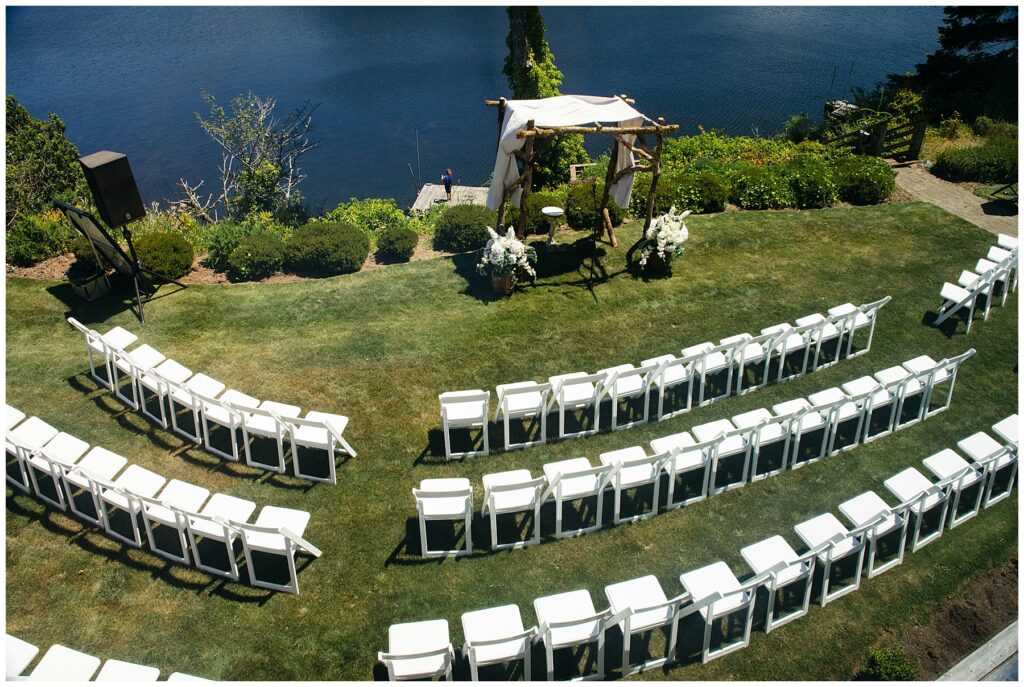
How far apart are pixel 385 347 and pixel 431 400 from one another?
1.42 metres

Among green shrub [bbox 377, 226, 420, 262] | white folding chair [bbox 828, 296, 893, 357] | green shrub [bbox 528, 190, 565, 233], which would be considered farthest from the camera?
green shrub [bbox 528, 190, 565, 233]

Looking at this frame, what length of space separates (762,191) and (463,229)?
6.23 metres

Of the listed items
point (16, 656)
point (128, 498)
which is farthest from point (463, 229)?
point (16, 656)

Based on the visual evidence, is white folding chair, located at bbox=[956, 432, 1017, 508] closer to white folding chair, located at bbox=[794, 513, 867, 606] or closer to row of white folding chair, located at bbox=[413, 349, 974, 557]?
row of white folding chair, located at bbox=[413, 349, 974, 557]

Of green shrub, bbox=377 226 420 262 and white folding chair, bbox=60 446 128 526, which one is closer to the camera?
white folding chair, bbox=60 446 128 526

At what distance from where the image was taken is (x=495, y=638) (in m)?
6.14

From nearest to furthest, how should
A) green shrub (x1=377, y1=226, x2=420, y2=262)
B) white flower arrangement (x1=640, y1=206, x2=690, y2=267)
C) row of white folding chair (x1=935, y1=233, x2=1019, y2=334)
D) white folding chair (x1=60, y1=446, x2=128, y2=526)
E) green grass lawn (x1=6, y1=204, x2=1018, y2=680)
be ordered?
green grass lawn (x1=6, y1=204, x2=1018, y2=680)
white folding chair (x1=60, y1=446, x2=128, y2=526)
row of white folding chair (x1=935, y1=233, x2=1019, y2=334)
white flower arrangement (x1=640, y1=206, x2=690, y2=267)
green shrub (x1=377, y1=226, x2=420, y2=262)

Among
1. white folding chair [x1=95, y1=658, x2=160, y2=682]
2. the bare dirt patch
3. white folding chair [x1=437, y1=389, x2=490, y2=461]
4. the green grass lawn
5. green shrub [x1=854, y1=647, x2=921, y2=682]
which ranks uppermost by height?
white folding chair [x1=437, y1=389, x2=490, y2=461]

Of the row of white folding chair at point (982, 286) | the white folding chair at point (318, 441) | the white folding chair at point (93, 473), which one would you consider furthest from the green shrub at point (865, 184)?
the white folding chair at point (93, 473)

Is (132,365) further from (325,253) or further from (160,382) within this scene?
(325,253)

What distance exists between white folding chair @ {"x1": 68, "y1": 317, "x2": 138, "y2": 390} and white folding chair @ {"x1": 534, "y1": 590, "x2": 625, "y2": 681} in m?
5.93

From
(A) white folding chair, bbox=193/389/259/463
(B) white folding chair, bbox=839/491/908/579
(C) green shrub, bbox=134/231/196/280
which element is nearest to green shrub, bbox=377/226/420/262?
(C) green shrub, bbox=134/231/196/280

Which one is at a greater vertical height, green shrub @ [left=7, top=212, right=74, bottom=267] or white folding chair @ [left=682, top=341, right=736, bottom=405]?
green shrub @ [left=7, top=212, right=74, bottom=267]

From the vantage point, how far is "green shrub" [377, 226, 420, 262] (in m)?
13.4
